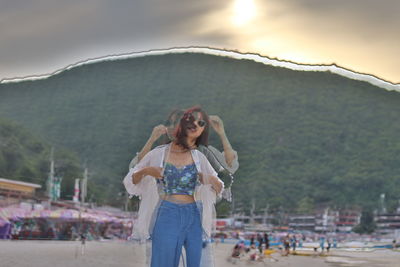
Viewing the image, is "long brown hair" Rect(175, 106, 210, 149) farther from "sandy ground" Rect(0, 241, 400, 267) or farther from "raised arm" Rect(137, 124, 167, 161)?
"sandy ground" Rect(0, 241, 400, 267)

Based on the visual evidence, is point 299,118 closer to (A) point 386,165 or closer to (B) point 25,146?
(A) point 386,165

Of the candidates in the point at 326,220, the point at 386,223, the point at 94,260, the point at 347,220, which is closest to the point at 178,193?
the point at 94,260

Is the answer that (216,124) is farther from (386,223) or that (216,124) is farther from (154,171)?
(386,223)

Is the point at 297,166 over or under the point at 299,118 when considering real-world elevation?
under

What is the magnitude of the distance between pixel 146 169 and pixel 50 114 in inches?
5099

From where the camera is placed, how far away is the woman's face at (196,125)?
396 cm

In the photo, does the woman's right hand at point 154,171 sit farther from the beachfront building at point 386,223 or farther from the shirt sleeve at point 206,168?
the beachfront building at point 386,223

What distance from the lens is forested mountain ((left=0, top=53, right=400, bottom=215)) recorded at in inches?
4237

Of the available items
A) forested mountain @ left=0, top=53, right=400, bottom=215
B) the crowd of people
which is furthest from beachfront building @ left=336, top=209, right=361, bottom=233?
the crowd of people

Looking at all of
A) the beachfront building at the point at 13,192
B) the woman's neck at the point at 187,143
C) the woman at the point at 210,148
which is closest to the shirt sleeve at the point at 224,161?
the woman at the point at 210,148

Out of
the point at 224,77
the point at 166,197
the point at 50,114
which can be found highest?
the point at 224,77

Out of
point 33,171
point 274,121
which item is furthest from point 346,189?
point 33,171

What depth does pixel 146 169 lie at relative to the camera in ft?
13.0

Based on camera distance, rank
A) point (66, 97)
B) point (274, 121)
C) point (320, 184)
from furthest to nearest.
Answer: point (66, 97)
point (274, 121)
point (320, 184)
